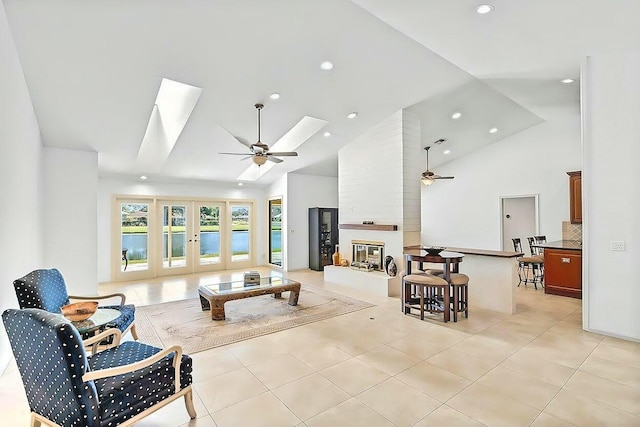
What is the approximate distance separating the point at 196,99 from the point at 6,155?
7.66ft

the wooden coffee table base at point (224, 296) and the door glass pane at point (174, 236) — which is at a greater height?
the door glass pane at point (174, 236)

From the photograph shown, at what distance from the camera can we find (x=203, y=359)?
334cm

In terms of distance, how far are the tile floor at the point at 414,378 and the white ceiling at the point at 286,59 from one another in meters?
3.27

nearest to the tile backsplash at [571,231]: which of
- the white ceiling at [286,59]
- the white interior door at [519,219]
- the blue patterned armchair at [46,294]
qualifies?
the white interior door at [519,219]

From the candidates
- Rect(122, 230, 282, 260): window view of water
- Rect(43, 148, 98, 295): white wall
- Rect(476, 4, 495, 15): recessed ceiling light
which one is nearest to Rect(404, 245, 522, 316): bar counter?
Rect(476, 4, 495, 15): recessed ceiling light

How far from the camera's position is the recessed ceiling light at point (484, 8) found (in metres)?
2.97

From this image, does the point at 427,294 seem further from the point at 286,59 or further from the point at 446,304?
the point at 286,59

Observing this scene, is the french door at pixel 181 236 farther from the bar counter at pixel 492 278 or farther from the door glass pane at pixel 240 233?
the bar counter at pixel 492 278

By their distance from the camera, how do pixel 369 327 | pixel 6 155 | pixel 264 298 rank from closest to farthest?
pixel 6 155, pixel 369 327, pixel 264 298

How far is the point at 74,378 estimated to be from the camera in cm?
174

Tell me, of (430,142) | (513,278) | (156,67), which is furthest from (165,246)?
(513,278)

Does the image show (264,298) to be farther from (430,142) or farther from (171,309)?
(430,142)

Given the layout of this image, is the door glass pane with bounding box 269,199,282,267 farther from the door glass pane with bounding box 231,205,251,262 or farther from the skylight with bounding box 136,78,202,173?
the skylight with bounding box 136,78,202,173

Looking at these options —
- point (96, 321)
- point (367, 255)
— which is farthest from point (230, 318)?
point (367, 255)
